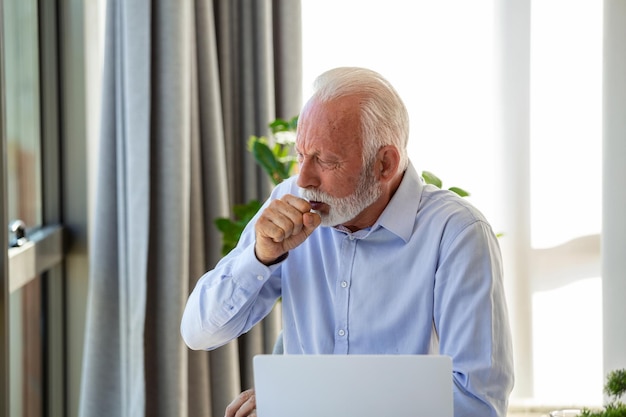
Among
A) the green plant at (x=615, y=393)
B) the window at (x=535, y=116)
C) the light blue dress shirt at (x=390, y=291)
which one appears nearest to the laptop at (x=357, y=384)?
the green plant at (x=615, y=393)

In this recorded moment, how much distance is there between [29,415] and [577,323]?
2.23m

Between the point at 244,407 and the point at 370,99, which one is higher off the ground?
the point at 370,99

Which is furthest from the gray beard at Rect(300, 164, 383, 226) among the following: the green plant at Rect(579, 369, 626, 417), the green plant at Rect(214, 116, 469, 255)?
the green plant at Rect(214, 116, 469, 255)

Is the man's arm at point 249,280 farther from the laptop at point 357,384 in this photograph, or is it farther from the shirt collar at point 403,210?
the laptop at point 357,384

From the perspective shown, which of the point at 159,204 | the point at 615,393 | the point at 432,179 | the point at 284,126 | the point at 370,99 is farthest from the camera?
the point at 159,204

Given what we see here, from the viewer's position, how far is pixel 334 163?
1.90 metres

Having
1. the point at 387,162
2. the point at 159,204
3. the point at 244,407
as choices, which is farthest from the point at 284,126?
the point at 244,407

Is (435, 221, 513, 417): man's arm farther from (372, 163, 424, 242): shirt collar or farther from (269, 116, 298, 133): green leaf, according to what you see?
(269, 116, 298, 133): green leaf

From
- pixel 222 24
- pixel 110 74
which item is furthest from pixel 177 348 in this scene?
pixel 222 24

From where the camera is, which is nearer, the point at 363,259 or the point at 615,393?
the point at 615,393

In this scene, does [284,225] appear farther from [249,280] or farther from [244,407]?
[244,407]

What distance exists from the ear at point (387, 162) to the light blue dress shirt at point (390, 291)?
48mm

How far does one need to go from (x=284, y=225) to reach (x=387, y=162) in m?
0.28

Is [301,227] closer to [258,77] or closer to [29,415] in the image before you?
[29,415]
